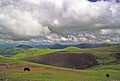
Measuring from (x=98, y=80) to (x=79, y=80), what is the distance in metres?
4.42

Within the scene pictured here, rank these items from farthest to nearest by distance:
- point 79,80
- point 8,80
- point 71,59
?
point 71,59 → point 79,80 → point 8,80

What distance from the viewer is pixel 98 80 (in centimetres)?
6059

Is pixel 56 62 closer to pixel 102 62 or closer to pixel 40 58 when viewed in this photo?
pixel 40 58

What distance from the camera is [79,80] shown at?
59.0m

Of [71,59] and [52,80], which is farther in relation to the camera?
[71,59]

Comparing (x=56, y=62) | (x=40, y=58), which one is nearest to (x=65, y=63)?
(x=56, y=62)

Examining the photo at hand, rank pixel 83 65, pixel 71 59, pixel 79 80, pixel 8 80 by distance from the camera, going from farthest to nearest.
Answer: pixel 71 59
pixel 83 65
pixel 79 80
pixel 8 80

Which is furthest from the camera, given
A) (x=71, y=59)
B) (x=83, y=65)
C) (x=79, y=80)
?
(x=71, y=59)

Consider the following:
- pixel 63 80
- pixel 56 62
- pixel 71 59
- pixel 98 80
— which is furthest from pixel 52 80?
pixel 71 59

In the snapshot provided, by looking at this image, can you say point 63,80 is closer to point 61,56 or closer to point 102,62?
point 102,62

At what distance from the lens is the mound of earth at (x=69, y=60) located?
140625 millimetres

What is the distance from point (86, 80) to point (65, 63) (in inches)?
3301

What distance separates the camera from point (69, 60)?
150m

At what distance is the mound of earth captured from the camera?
141m
